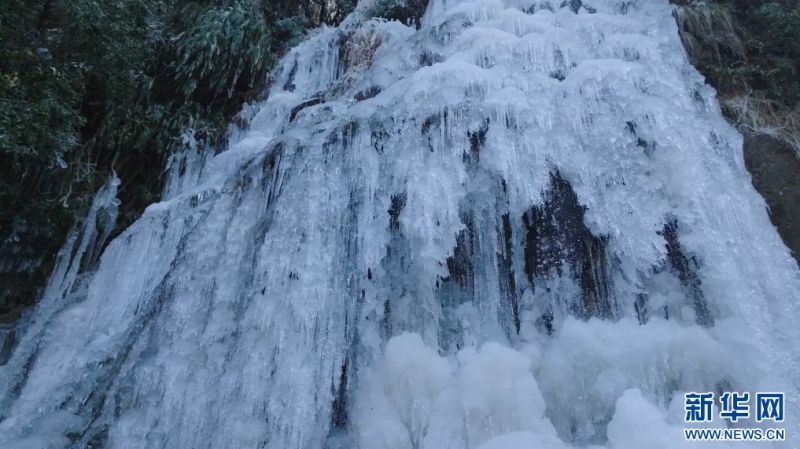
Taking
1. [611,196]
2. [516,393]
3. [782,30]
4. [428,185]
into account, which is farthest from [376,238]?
[782,30]

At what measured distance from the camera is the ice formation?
3.96m

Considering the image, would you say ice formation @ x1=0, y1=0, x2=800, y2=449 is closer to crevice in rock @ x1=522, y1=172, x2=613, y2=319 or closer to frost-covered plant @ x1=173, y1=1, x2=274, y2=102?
crevice in rock @ x1=522, y1=172, x2=613, y2=319

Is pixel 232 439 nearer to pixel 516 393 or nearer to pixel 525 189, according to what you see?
pixel 516 393

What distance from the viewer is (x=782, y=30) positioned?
7270 millimetres

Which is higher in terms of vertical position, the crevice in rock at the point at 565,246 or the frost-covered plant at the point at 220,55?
the frost-covered plant at the point at 220,55

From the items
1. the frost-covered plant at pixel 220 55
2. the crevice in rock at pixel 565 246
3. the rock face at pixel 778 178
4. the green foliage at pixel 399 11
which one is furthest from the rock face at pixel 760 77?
the frost-covered plant at pixel 220 55

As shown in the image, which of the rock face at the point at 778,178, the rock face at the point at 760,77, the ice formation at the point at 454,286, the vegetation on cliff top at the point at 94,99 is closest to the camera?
the ice formation at the point at 454,286

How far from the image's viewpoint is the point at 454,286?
503 cm

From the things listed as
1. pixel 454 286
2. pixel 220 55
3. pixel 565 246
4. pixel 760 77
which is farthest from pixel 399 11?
pixel 454 286

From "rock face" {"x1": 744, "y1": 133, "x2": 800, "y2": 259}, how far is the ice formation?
0.32m

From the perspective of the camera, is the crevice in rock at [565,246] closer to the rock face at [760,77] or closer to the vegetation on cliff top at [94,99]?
the rock face at [760,77]

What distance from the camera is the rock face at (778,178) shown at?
4.72 metres

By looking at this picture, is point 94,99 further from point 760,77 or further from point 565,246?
point 760,77

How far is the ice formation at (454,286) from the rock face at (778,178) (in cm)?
32
